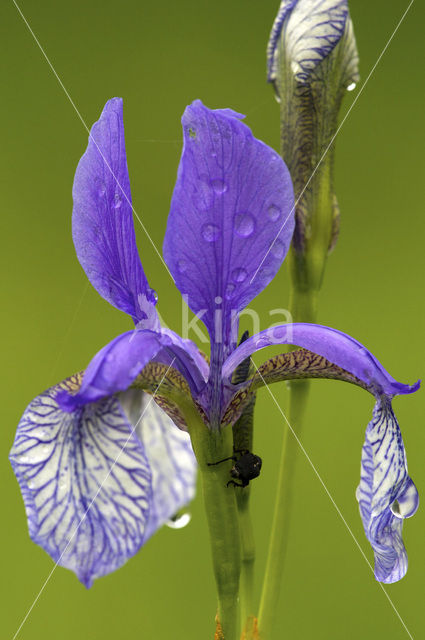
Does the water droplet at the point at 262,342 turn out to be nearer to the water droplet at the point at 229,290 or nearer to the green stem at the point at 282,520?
the water droplet at the point at 229,290

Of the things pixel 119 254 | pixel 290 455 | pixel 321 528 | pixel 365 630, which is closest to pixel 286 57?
pixel 119 254

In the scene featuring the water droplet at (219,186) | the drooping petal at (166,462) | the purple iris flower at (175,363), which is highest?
the water droplet at (219,186)

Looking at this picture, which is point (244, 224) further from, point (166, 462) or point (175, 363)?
point (166, 462)

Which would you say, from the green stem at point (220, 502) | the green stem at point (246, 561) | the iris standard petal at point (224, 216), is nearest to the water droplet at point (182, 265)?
the iris standard petal at point (224, 216)

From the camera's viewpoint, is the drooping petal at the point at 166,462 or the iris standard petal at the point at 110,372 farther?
the drooping petal at the point at 166,462

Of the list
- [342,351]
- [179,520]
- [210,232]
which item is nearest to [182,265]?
[210,232]

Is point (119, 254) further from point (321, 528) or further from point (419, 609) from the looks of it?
point (419, 609)

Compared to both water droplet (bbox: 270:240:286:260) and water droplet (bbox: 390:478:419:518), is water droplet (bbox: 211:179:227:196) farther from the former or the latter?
water droplet (bbox: 390:478:419:518)
